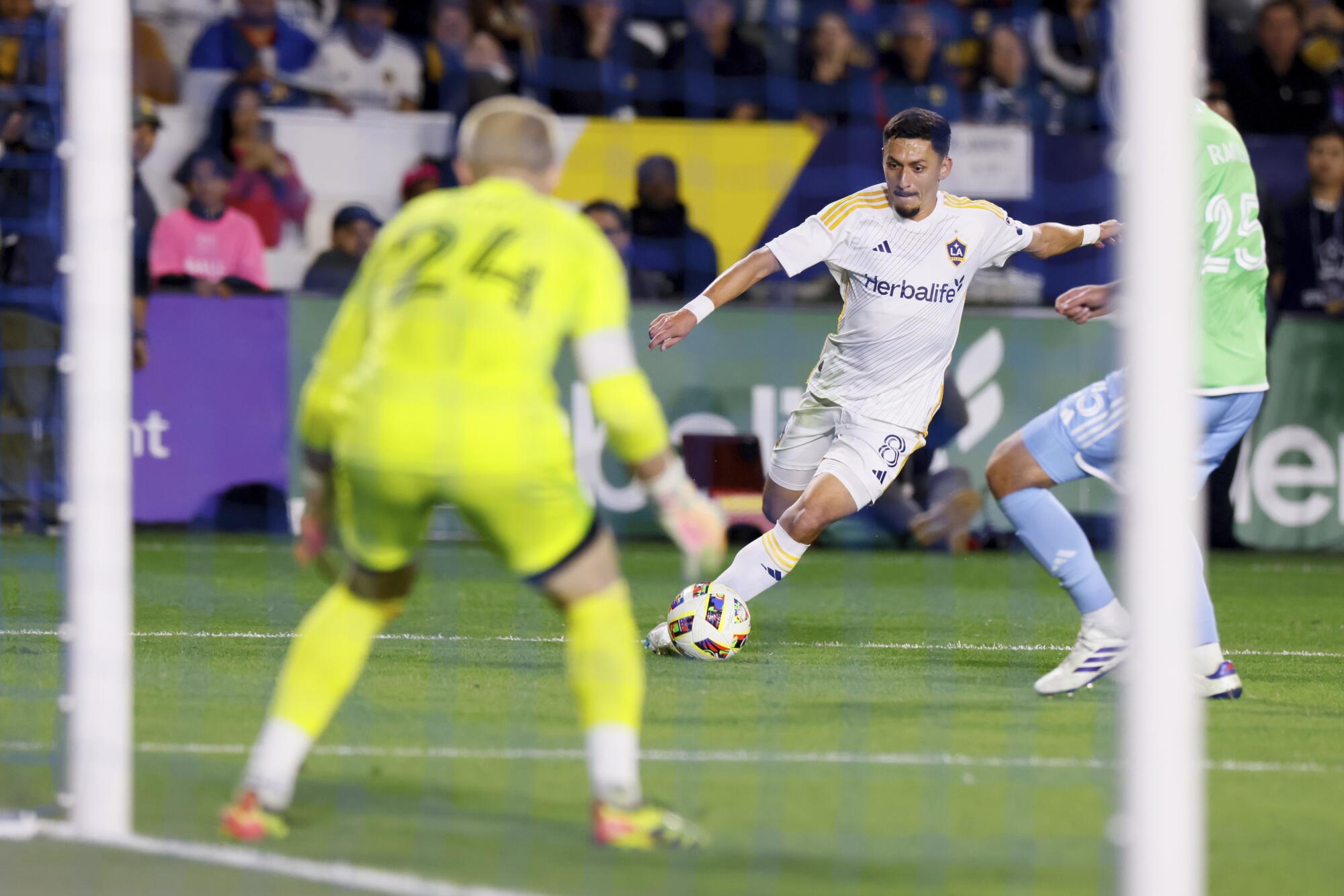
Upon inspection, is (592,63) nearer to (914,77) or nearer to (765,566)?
(914,77)

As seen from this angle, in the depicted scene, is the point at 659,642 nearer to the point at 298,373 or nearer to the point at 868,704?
the point at 868,704

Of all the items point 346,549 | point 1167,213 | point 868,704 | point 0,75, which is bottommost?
point 868,704

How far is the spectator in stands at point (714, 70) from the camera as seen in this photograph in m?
13.7

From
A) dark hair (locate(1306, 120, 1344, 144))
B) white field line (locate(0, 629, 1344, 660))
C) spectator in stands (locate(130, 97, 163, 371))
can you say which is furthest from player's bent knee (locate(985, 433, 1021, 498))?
dark hair (locate(1306, 120, 1344, 144))

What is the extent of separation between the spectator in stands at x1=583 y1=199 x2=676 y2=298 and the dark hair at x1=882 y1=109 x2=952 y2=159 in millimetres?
4573

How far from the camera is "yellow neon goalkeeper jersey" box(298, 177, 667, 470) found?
4457 mm

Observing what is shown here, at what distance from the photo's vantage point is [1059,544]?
704cm

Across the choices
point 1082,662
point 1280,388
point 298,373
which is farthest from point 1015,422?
point 1082,662

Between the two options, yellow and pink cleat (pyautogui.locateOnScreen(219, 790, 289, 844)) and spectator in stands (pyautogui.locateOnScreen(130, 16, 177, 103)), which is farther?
spectator in stands (pyautogui.locateOnScreen(130, 16, 177, 103))

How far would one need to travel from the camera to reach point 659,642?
7727mm

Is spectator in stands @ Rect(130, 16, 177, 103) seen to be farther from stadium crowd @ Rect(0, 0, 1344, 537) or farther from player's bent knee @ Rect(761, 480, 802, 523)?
player's bent knee @ Rect(761, 480, 802, 523)

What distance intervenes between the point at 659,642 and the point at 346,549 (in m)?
3.07

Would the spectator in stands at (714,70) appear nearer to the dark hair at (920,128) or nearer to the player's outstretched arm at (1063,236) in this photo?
the player's outstretched arm at (1063,236)

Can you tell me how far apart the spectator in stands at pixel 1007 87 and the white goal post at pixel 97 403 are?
953 cm
